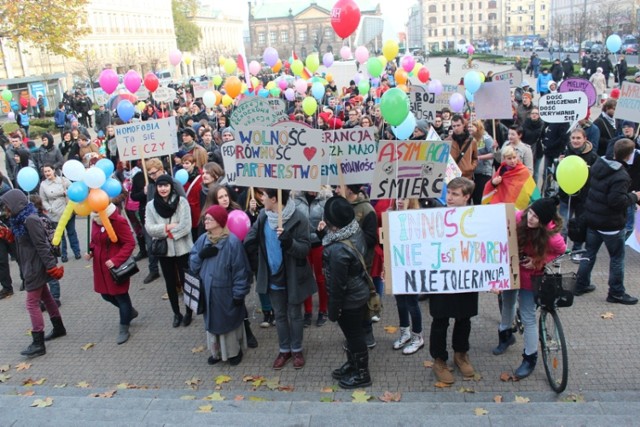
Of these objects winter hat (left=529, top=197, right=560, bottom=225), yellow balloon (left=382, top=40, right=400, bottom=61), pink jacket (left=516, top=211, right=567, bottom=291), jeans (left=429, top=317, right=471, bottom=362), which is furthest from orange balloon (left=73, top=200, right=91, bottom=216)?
yellow balloon (left=382, top=40, right=400, bottom=61)

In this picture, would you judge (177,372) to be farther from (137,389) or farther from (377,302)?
(377,302)

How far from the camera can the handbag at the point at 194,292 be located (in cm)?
559

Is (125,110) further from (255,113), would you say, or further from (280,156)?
(280,156)

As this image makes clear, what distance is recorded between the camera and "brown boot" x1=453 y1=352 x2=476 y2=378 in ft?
16.7

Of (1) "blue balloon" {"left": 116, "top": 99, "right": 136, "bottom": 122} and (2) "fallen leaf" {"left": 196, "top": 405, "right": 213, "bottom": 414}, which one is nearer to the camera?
(2) "fallen leaf" {"left": 196, "top": 405, "right": 213, "bottom": 414}

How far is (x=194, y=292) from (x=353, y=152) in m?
2.31

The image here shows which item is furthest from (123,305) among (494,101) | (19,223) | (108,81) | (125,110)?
(108,81)

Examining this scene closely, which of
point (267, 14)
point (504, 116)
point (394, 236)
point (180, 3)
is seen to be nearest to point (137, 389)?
point (394, 236)

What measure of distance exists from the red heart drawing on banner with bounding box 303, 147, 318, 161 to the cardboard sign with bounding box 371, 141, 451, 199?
0.68m

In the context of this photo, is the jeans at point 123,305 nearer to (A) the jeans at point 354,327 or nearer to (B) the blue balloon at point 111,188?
(B) the blue balloon at point 111,188

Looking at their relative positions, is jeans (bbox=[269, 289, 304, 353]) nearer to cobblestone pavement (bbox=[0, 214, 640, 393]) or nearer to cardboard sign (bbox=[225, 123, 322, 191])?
cobblestone pavement (bbox=[0, 214, 640, 393])

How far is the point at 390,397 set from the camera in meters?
4.86

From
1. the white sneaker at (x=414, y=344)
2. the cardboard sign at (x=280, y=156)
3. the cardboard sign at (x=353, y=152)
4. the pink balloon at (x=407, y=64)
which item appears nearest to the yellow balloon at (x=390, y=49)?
the pink balloon at (x=407, y=64)

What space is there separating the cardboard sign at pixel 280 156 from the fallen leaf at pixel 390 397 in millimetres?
1947
